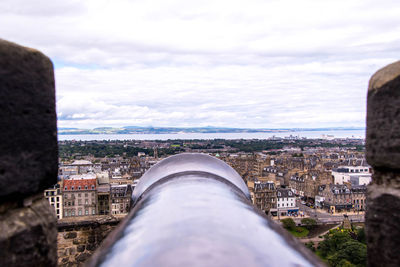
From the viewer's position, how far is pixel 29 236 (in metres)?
1.55

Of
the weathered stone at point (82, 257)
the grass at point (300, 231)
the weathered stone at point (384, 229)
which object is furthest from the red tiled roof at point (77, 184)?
the weathered stone at point (384, 229)

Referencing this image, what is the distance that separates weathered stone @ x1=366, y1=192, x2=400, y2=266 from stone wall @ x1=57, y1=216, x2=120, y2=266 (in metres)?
5.09

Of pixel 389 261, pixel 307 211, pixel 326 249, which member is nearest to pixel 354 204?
pixel 307 211

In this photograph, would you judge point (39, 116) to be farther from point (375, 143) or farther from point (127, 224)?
point (375, 143)

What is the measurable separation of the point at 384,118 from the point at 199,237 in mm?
1125

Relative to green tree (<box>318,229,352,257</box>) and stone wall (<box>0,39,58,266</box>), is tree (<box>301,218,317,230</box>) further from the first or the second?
stone wall (<box>0,39,58,266</box>)

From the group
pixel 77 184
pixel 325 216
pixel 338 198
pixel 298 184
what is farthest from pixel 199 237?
pixel 298 184

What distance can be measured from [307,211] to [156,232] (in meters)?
43.7

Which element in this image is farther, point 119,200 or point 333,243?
point 119,200

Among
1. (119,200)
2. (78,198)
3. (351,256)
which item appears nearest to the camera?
(351,256)

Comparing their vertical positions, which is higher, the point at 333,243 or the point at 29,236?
the point at 29,236

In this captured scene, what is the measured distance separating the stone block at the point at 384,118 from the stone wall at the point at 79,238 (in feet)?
17.2

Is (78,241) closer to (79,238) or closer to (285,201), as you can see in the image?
(79,238)

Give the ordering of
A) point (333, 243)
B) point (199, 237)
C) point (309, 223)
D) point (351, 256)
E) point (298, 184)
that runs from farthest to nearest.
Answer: point (298, 184) < point (309, 223) < point (333, 243) < point (351, 256) < point (199, 237)
